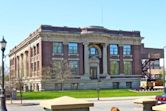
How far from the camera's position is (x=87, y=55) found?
8975cm

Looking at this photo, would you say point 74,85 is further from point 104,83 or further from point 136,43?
point 136,43

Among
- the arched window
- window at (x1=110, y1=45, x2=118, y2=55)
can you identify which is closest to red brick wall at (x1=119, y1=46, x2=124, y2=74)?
window at (x1=110, y1=45, x2=118, y2=55)

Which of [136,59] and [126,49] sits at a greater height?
[126,49]

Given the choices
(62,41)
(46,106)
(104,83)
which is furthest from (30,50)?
(46,106)

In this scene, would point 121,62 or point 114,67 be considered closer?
point 114,67

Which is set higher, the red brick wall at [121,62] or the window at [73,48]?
the window at [73,48]

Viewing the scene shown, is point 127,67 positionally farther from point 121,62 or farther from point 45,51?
point 45,51

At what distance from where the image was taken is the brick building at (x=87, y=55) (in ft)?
281

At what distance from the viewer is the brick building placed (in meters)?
85.5

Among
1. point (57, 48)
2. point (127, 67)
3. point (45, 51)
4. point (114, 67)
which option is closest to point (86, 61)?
point (57, 48)

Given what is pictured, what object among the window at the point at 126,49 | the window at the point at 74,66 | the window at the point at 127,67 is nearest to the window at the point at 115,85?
the window at the point at 127,67

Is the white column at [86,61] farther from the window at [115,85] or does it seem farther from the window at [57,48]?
the window at [115,85]

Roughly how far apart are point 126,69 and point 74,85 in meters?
15.0

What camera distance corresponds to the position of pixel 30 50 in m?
97.6
